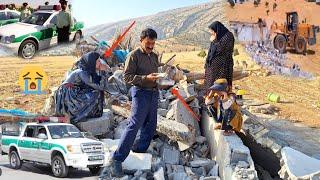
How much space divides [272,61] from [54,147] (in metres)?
13.0

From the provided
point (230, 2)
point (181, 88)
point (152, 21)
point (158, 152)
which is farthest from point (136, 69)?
point (152, 21)

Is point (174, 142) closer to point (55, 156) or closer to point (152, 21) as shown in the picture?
point (55, 156)

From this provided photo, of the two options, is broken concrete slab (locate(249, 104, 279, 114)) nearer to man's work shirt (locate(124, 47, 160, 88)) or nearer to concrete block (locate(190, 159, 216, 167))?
concrete block (locate(190, 159, 216, 167))

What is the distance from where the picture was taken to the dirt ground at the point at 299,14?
17578 millimetres

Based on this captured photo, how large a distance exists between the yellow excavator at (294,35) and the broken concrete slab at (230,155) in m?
10.7

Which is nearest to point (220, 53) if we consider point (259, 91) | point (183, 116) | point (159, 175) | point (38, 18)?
point (183, 116)

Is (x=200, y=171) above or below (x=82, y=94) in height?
below

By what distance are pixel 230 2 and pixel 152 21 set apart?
2025 centimetres

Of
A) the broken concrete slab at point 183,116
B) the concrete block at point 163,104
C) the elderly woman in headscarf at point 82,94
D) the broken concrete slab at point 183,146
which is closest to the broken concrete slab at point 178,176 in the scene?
the broken concrete slab at point 183,146

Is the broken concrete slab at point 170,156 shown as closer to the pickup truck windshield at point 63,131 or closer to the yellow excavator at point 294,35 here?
the pickup truck windshield at point 63,131

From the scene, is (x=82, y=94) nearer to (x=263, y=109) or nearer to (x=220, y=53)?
(x=220, y=53)

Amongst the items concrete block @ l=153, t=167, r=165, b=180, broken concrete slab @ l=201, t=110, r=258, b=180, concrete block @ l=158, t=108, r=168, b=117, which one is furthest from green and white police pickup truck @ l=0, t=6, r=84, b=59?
concrete block @ l=153, t=167, r=165, b=180

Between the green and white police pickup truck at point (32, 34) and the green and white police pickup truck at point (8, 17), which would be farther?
the green and white police pickup truck at point (8, 17)

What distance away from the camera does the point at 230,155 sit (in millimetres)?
6883
